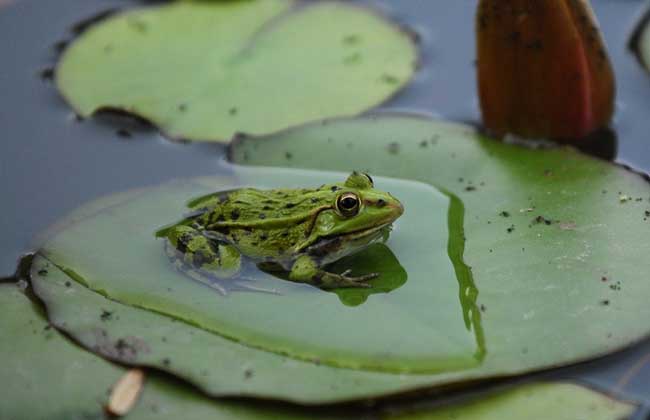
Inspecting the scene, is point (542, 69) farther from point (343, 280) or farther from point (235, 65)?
point (235, 65)

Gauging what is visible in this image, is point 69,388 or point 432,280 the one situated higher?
point 432,280

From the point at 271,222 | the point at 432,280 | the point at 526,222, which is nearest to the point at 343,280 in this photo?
the point at 432,280

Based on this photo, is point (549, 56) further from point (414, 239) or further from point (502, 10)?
point (414, 239)

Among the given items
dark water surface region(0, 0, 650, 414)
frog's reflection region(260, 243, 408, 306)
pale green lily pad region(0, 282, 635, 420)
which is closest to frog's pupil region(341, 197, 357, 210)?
frog's reflection region(260, 243, 408, 306)

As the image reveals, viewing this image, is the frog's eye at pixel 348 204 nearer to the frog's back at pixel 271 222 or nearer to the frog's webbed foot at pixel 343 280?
the frog's back at pixel 271 222

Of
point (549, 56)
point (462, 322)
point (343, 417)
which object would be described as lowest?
point (343, 417)

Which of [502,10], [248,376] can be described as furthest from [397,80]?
[248,376]
